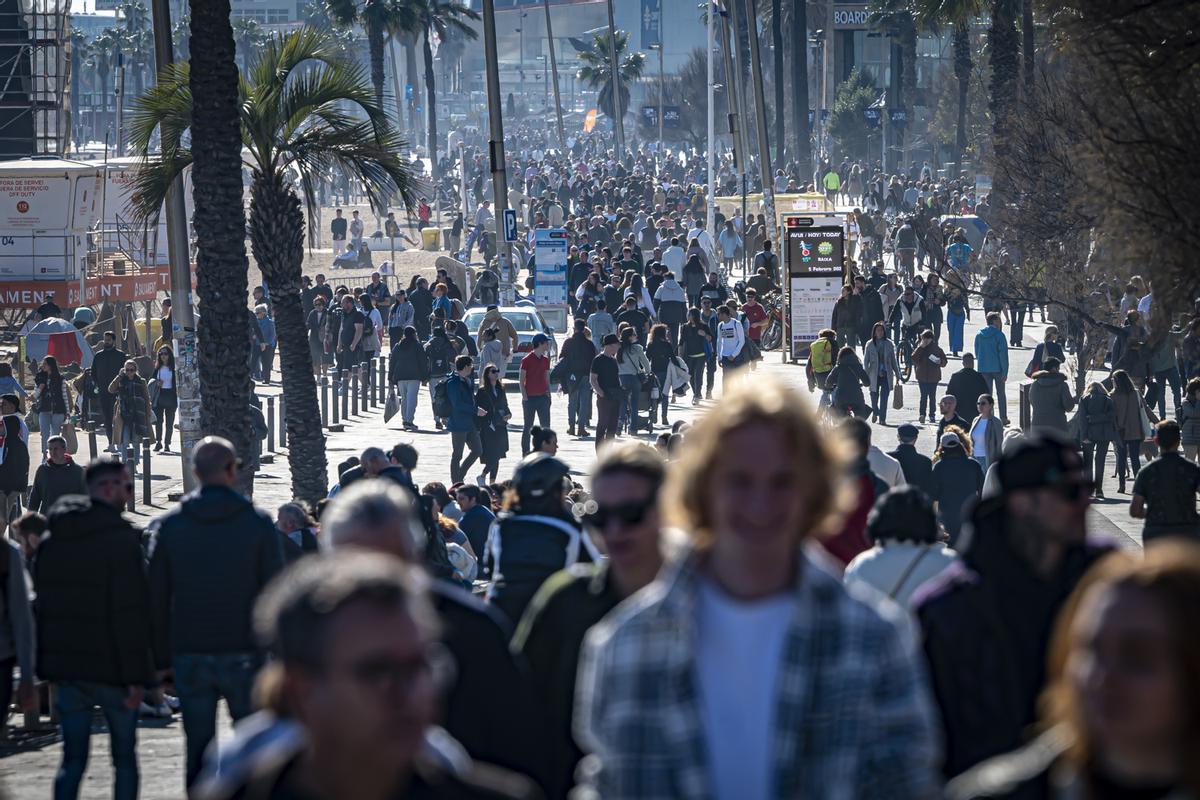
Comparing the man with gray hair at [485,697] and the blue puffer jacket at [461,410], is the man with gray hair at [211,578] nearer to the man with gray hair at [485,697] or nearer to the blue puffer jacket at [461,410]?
the man with gray hair at [485,697]

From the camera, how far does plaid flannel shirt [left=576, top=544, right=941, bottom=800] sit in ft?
11.8

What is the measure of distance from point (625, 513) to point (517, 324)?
26.7 meters

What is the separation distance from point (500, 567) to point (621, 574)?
188 centimetres

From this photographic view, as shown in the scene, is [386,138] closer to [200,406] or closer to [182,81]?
[182,81]

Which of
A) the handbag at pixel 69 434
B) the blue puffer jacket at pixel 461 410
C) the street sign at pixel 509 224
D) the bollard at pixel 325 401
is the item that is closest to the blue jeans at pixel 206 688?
the blue puffer jacket at pixel 461 410

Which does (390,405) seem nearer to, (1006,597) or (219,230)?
(219,230)

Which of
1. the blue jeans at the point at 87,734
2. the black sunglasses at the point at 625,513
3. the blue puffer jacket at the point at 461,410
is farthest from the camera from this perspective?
the blue puffer jacket at the point at 461,410

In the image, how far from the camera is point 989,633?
5152 millimetres

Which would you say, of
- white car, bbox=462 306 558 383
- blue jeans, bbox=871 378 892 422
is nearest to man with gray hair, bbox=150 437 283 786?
blue jeans, bbox=871 378 892 422

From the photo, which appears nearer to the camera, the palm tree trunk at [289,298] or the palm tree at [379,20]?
the palm tree trunk at [289,298]

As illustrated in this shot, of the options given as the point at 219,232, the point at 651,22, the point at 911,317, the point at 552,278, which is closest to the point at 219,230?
the point at 219,232

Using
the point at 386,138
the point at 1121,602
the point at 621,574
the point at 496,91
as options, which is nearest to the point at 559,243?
the point at 496,91

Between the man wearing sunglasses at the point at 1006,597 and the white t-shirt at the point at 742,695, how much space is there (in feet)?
A: 5.39

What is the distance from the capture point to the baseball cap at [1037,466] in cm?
540
